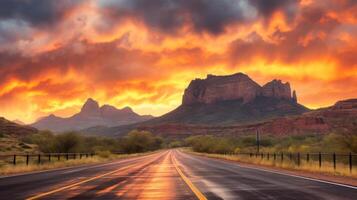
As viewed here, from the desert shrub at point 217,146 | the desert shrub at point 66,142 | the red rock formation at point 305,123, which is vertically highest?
the red rock formation at point 305,123

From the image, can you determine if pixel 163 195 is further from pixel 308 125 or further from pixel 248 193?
pixel 308 125

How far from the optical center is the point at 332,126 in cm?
15200

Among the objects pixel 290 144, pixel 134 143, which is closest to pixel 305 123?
pixel 134 143

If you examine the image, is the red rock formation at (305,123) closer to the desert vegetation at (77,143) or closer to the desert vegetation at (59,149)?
the desert vegetation at (77,143)

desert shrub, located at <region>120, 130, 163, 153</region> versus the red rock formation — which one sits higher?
the red rock formation

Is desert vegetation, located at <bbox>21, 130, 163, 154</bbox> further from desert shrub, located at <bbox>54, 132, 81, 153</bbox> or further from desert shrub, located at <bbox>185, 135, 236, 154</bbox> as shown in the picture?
desert shrub, located at <bbox>185, 135, 236, 154</bbox>

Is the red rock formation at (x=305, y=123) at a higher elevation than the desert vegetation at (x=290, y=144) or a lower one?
higher

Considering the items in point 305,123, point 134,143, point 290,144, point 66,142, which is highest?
point 305,123

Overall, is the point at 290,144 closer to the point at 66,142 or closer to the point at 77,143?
the point at 77,143

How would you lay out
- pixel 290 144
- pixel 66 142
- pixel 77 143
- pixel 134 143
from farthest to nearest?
pixel 134 143, pixel 290 144, pixel 77 143, pixel 66 142

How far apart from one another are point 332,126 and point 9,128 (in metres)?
103

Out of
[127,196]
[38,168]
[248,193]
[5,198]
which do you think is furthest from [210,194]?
[38,168]

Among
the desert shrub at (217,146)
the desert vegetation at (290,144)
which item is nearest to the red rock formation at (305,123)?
the desert vegetation at (290,144)

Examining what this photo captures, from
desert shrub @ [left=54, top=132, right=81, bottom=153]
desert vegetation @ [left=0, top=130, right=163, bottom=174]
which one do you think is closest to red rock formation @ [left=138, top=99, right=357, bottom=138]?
desert vegetation @ [left=0, top=130, right=163, bottom=174]
